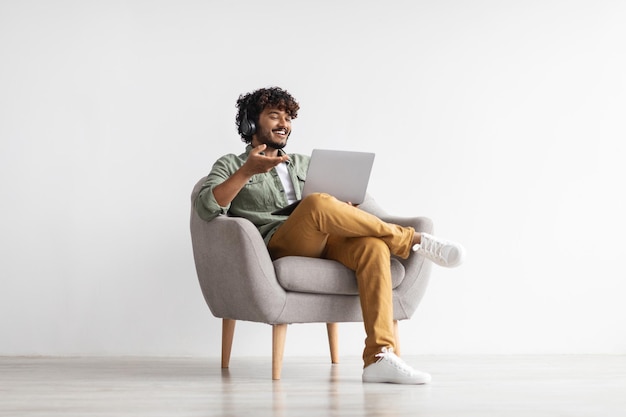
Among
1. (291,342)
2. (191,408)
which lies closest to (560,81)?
(291,342)

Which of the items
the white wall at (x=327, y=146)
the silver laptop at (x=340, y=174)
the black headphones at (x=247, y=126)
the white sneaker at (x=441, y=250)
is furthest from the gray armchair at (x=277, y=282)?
the white wall at (x=327, y=146)

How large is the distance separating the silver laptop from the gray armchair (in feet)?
0.89

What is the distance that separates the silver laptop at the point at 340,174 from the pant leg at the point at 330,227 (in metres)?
0.14

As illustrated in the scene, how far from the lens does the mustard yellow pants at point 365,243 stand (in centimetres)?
296

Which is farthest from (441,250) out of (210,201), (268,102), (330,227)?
(268,102)

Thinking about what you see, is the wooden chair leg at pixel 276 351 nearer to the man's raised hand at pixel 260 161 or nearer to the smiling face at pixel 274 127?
the man's raised hand at pixel 260 161

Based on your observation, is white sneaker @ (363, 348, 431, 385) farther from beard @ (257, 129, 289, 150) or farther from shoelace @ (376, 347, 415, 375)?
beard @ (257, 129, 289, 150)

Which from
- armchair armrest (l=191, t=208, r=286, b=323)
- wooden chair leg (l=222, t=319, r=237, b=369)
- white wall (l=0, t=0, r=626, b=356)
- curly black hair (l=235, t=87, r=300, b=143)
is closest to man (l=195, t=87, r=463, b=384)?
armchair armrest (l=191, t=208, r=286, b=323)

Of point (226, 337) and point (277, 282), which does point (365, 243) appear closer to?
point (277, 282)

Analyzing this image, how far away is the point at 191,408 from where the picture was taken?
2.28 meters

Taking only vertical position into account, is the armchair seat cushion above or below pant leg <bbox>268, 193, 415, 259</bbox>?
below

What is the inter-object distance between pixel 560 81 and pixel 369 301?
209cm

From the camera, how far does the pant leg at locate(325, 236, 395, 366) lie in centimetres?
293

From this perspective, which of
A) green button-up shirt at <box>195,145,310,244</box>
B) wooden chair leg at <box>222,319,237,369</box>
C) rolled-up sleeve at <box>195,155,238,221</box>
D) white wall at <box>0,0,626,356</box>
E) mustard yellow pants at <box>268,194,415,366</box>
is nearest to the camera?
mustard yellow pants at <box>268,194,415,366</box>
